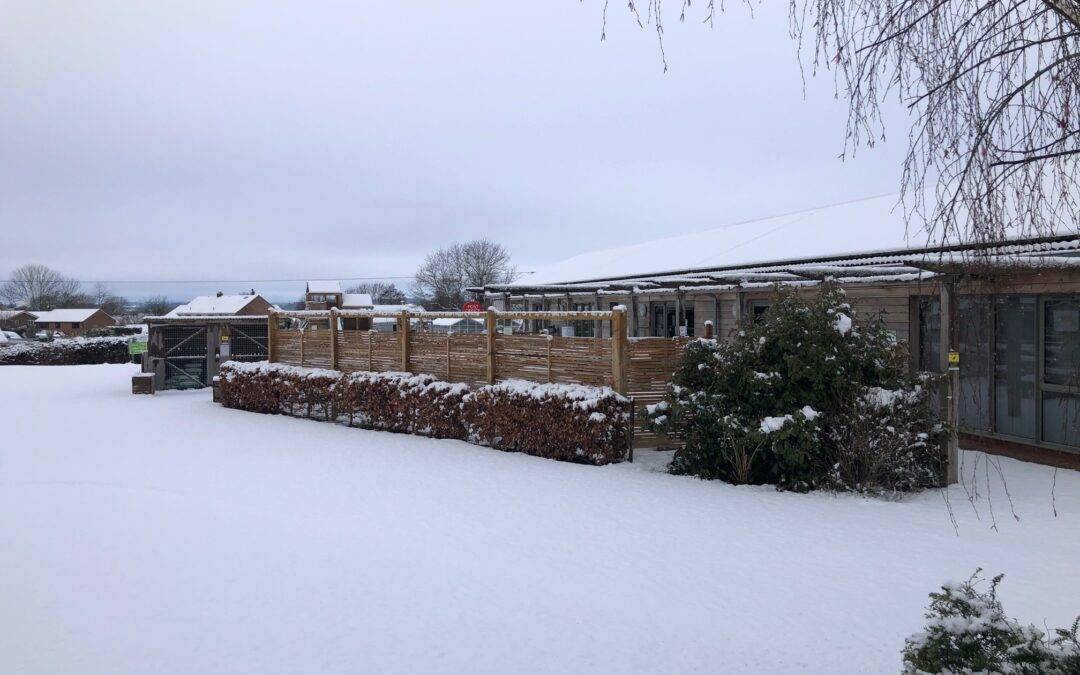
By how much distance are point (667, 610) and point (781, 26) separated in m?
3.59

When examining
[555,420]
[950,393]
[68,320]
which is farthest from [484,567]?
[68,320]

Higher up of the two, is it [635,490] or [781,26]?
[781,26]

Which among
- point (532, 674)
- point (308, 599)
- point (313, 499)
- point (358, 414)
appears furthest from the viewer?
point (358, 414)

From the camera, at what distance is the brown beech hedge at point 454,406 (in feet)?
32.6

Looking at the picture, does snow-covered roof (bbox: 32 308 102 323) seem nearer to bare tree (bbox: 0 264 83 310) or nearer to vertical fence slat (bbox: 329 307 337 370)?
bare tree (bbox: 0 264 83 310)

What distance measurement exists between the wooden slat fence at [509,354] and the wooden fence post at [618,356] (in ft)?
0.04

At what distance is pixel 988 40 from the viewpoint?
132 inches

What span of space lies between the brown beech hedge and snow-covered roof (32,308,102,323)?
251 ft

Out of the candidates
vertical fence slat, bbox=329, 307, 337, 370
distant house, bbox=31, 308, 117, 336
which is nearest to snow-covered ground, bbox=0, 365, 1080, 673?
vertical fence slat, bbox=329, 307, 337, 370

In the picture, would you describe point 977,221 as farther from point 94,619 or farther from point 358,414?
point 358,414

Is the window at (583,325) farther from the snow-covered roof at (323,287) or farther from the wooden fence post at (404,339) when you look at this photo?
the snow-covered roof at (323,287)

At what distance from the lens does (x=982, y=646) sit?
2.88 metres

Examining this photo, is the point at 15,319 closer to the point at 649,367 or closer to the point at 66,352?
the point at 66,352

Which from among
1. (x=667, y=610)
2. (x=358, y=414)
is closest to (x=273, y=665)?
(x=667, y=610)
